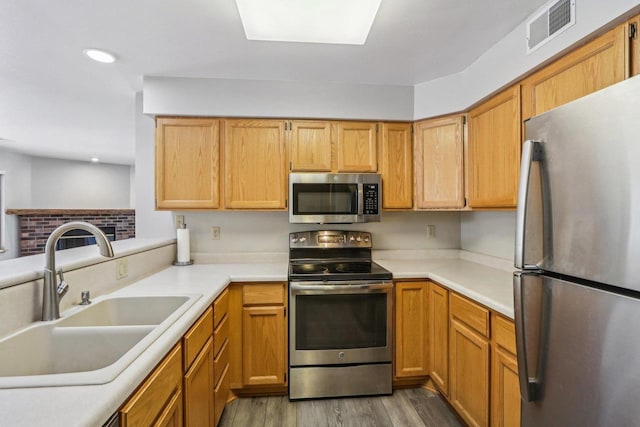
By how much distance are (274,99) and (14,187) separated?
6079 millimetres

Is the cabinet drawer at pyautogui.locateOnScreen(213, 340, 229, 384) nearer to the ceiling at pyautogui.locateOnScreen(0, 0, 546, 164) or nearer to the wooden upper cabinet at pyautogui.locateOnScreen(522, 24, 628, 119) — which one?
the ceiling at pyautogui.locateOnScreen(0, 0, 546, 164)

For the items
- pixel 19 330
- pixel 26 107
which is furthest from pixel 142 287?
pixel 26 107

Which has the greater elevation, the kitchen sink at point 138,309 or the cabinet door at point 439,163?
the cabinet door at point 439,163

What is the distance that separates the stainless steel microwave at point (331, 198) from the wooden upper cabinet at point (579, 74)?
3.72ft

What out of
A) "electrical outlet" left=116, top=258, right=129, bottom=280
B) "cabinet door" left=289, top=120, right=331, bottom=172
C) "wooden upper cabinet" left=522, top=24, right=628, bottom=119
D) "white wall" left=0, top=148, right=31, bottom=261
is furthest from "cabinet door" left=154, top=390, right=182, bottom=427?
"white wall" left=0, top=148, right=31, bottom=261

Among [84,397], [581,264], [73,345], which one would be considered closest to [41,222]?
[73,345]

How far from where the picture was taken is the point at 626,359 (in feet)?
2.63

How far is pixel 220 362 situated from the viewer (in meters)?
1.85

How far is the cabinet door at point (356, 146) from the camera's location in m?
2.49

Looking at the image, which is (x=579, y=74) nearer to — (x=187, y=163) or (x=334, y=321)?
(x=334, y=321)

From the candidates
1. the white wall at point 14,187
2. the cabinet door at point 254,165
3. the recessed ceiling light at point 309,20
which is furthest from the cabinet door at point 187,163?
the white wall at point 14,187

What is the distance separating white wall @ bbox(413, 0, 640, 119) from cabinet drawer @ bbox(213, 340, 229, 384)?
7.26 feet

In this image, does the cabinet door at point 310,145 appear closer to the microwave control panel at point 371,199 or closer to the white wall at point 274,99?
the white wall at point 274,99

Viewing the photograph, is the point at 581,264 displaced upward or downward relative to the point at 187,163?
downward
